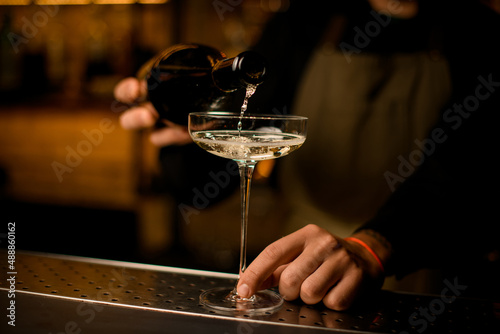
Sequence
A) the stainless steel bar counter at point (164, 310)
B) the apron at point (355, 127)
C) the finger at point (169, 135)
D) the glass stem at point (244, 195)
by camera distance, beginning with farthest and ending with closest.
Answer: the apron at point (355, 127), the finger at point (169, 135), the glass stem at point (244, 195), the stainless steel bar counter at point (164, 310)

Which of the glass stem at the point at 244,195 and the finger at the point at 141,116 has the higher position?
the finger at the point at 141,116

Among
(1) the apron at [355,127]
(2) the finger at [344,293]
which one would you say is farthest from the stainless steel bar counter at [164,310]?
(1) the apron at [355,127]

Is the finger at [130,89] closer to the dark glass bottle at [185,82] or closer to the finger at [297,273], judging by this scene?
the dark glass bottle at [185,82]

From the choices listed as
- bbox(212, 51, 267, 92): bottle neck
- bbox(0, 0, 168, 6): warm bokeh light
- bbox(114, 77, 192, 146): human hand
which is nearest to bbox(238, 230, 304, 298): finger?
bbox(212, 51, 267, 92): bottle neck

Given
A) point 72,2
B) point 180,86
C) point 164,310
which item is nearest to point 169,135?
point 180,86

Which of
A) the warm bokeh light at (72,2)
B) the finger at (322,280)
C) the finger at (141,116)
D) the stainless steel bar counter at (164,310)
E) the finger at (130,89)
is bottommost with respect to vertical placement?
the stainless steel bar counter at (164,310)

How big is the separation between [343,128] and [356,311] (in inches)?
41.5

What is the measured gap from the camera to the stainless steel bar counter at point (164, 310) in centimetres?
69

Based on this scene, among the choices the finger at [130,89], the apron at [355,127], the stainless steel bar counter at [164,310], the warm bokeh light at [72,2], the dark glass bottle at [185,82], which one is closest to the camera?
the stainless steel bar counter at [164,310]

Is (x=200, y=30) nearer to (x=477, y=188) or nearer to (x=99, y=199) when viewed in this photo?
(x=99, y=199)

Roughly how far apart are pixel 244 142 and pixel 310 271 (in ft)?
0.80

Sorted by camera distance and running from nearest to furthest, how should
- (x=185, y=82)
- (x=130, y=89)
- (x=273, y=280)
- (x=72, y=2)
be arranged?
1. (x=273, y=280)
2. (x=185, y=82)
3. (x=130, y=89)
4. (x=72, y=2)

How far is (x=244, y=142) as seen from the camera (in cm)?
77

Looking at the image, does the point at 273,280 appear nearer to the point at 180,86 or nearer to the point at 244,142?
the point at 244,142
